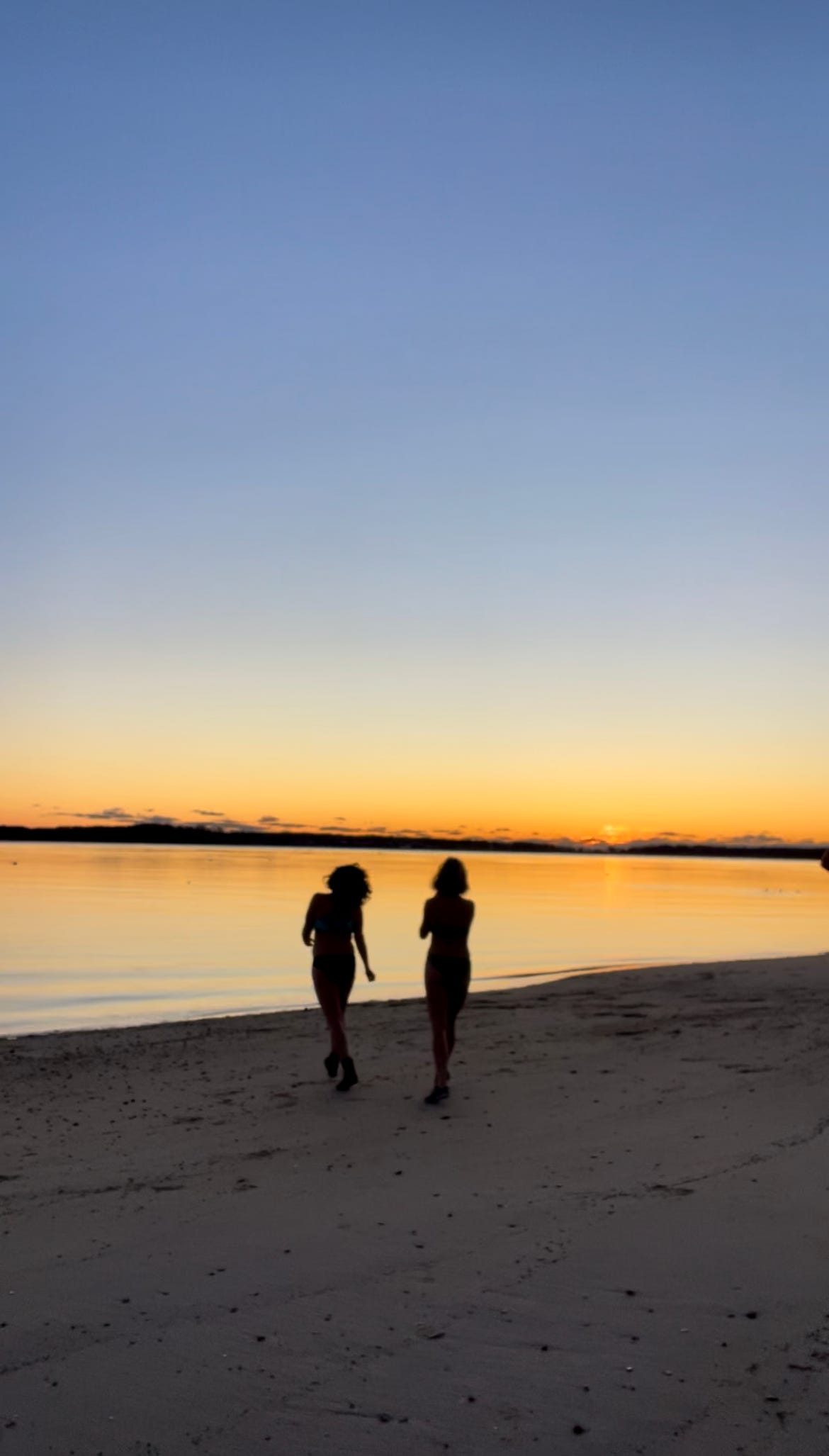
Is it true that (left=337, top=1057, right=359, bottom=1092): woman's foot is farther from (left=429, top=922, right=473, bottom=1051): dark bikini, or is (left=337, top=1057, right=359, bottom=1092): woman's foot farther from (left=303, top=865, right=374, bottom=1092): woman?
(left=429, top=922, right=473, bottom=1051): dark bikini

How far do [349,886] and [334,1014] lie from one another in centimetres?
108

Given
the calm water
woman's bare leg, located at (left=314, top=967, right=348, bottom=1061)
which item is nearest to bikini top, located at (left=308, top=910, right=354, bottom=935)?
woman's bare leg, located at (left=314, top=967, right=348, bottom=1061)

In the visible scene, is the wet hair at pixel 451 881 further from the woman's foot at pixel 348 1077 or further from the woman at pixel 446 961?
the woman's foot at pixel 348 1077

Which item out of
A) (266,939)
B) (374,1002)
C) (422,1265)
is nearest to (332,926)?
(422,1265)

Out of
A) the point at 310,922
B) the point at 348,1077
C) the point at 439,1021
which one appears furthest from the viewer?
the point at 310,922

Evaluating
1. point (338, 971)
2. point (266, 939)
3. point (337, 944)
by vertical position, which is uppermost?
point (337, 944)

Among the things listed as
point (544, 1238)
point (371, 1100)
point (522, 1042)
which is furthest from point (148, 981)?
point (544, 1238)

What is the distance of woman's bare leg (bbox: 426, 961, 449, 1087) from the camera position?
959cm

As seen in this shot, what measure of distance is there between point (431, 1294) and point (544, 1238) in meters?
0.87

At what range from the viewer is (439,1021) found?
9.68 meters

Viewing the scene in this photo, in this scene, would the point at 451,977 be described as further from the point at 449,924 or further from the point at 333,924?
the point at 333,924

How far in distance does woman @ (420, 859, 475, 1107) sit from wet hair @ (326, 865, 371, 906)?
723mm

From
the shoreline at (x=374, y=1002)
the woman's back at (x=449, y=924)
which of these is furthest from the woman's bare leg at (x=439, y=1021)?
the shoreline at (x=374, y=1002)

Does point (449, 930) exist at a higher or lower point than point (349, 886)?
lower
